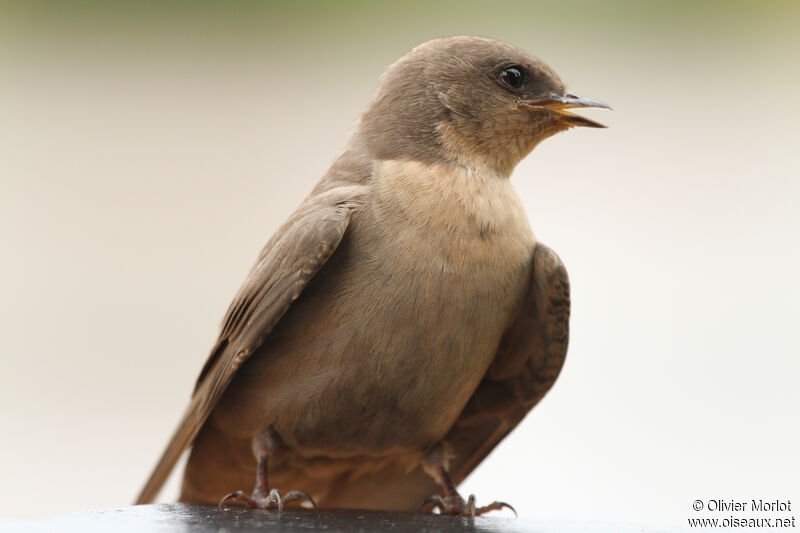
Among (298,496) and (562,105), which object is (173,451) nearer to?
(298,496)

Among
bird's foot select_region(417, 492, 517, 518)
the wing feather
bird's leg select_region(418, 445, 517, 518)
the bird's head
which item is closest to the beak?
the bird's head

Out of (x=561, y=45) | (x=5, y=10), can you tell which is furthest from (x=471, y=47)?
(x=5, y=10)

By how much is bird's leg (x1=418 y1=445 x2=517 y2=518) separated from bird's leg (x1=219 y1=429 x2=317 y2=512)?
0.45 metres

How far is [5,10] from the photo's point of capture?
7.53m

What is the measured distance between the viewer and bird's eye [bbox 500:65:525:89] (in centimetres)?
422

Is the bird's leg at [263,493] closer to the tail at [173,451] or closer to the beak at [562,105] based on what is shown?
the tail at [173,451]

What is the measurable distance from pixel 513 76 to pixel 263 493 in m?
1.54

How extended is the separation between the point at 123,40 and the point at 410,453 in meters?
4.31

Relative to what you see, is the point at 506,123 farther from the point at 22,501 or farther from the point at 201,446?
the point at 22,501

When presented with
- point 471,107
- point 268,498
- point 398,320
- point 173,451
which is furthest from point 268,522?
point 471,107

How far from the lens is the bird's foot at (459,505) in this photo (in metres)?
3.95

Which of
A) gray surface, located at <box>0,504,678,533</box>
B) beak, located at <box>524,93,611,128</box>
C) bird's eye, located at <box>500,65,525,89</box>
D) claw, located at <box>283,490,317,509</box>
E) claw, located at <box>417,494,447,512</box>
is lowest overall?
claw, located at <box>417,494,447,512</box>

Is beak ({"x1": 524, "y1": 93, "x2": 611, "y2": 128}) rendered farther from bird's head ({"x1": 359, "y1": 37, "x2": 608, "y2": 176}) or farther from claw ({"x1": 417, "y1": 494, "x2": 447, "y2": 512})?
claw ({"x1": 417, "y1": 494, "x2": 447, "y2": 512})

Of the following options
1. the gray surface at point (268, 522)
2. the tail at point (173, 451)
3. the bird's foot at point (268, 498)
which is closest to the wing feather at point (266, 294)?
the tail at point (173, 451)
